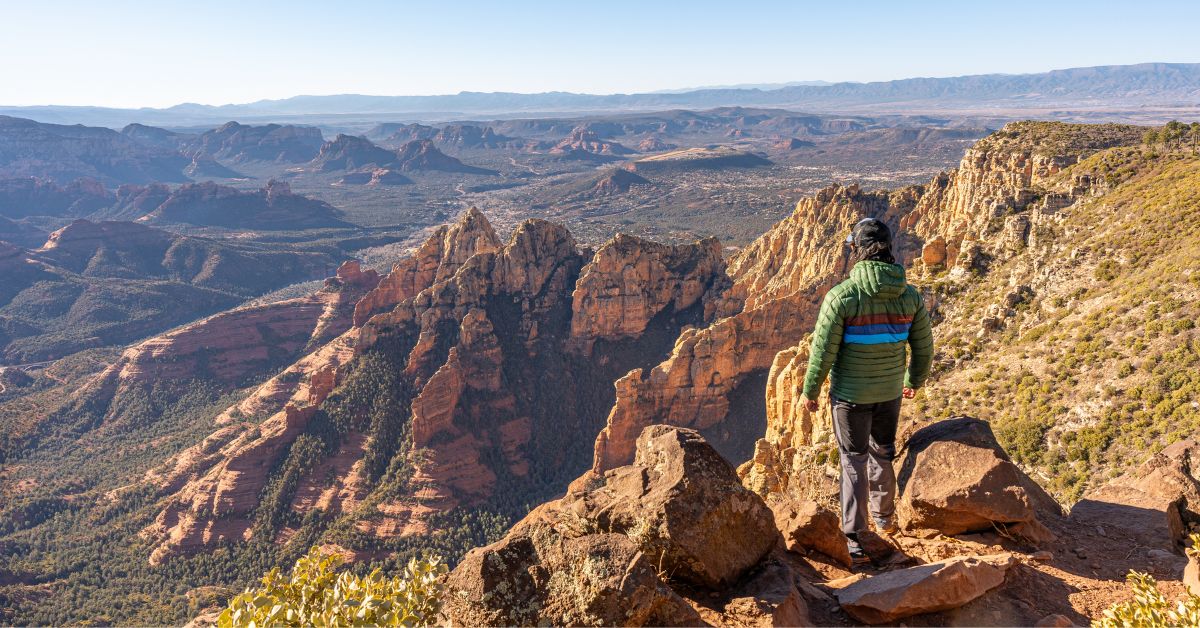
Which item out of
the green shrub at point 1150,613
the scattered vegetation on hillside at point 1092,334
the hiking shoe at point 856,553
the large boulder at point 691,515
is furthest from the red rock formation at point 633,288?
the green shrub at point 1150,613

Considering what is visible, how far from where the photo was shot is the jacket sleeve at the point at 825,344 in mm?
8492

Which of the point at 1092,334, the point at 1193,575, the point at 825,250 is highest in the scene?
the point at 1193,575

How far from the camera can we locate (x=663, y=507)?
Result: 8.38 m

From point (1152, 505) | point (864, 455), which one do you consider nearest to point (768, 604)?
point (864, 455)

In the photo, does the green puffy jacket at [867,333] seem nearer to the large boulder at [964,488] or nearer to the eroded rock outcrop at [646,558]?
the eroded rock outcrop at [646,558]

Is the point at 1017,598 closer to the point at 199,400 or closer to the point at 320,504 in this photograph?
the point at 320,504

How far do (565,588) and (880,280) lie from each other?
5.74 metres

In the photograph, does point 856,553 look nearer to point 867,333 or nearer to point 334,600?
point 867,333

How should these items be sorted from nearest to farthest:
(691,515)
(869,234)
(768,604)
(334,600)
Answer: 1. (334,600)
2. (768,604)
3. (691,515)
4. (869,234)

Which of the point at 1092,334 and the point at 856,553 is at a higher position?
the point at 856,553

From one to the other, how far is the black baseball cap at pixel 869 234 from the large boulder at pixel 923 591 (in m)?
4.37

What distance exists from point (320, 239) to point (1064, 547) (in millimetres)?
211820

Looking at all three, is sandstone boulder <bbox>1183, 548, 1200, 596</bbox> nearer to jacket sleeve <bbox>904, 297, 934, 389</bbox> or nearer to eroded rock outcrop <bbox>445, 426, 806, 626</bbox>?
jacket sleeve <bbox>904, 297, 934, 389</bbox>

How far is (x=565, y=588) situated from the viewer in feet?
23.3
